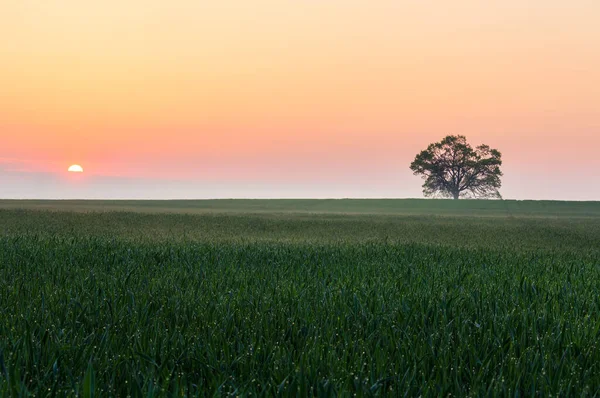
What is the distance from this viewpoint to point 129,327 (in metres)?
4.07

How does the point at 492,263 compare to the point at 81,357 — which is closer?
the point at 81,357

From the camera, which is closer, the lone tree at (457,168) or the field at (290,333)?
the field at (290,333)

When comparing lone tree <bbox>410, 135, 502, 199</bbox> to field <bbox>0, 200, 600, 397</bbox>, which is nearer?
field <bbox>0, 200, 600, 397</bbox>

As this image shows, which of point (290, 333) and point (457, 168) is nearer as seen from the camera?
point (290, 333)

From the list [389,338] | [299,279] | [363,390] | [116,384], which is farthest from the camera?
[299,279]

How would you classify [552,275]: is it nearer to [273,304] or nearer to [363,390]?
[273,304]

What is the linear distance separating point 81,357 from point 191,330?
102 centimetres

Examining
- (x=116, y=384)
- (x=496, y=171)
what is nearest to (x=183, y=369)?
(x=116, y=384)

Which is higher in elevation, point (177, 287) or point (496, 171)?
point (496, 171)

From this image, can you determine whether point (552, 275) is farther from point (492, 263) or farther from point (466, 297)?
point (466, 297)

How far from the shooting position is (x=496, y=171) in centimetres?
7556

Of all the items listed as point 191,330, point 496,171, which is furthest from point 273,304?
point 496,171

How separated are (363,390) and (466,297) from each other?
11.3 feet

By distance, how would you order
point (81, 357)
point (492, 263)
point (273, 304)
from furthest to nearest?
point (492, 263)
point (273, 304)
point (81, 357)
